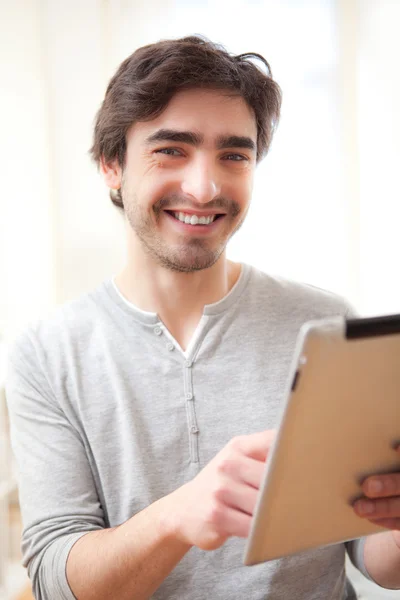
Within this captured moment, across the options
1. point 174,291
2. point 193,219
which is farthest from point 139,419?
point 193,219

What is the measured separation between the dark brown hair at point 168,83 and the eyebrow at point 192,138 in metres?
0.05

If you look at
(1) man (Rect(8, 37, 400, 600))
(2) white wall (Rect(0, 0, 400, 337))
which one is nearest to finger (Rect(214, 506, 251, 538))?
(1) man (Rect(8, 37, 400, 600))

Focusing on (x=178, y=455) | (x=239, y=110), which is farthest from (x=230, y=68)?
(x=178, y=455)

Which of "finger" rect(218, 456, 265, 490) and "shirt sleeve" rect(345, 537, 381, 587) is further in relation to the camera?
"shirt sleeve" rect(345, 537, 381, 587)

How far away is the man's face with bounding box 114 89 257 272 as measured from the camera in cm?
117

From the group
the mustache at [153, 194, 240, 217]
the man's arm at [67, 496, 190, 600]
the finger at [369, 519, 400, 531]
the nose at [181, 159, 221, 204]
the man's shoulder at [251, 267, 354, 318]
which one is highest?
the nose at [181, 159, 221, 204]

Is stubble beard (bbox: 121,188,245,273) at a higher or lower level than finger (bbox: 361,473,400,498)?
higher

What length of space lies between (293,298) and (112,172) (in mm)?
455

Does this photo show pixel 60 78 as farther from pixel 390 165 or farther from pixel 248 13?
pixel 390 165

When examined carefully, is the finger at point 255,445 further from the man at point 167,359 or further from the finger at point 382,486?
the man at point 167,359

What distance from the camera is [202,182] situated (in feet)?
3.77

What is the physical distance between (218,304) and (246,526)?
0.57 meters

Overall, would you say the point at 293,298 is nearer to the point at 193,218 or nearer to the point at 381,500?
the point at 193,218

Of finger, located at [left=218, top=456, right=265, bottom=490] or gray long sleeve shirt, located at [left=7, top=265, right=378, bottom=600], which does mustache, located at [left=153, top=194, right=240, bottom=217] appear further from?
finger, located at [left=218, top=456, right=265, bottom=490]
